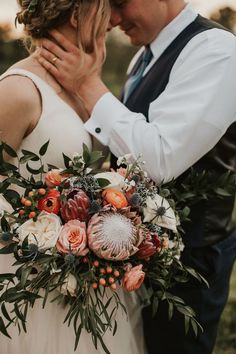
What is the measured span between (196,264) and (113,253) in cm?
80

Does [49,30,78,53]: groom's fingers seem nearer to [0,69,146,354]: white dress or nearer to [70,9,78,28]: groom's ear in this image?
[70,9,78,28]: groom's ear

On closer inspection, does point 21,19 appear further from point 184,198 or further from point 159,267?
point 159,267

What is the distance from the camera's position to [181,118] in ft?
7.64

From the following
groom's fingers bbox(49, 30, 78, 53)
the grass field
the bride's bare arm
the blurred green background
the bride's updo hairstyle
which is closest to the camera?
the bride's bare arm

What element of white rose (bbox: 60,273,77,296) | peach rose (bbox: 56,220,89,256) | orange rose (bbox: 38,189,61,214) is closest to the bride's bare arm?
orange rose (bbox: 38,189,61,214)

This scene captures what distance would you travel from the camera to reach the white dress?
7.45ft

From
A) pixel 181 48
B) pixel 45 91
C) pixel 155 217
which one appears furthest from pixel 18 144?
pixel 181 48

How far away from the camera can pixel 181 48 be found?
260 cm

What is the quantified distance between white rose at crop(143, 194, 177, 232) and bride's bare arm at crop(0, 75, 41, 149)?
1.91ft

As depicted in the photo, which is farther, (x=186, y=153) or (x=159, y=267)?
(x=186, y=153)

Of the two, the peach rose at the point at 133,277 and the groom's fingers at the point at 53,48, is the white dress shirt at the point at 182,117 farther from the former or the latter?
the peach rose at the point at 133,277

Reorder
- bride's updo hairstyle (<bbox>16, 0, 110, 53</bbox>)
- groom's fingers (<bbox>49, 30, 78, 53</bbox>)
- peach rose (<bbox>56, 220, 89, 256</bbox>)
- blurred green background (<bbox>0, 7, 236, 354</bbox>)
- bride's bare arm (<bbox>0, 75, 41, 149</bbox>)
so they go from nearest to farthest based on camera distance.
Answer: peach rose (<bbox>56, 220, 89, 256</bbox>) < bride's bare arm (<bbox>0, 75, 41, 149</bbox>) < bride's updo hairstyle (<bbox>16, 0, 110, 53</bbox>) < groom's fingers (<bbox>49, 30, 78, 53</bbox>) < blurred green background (<bbox>0, 7, 236, 354</bbox>)

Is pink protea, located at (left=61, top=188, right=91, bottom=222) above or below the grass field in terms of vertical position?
above

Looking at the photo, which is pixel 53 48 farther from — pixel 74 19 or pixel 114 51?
pixel 114 51
